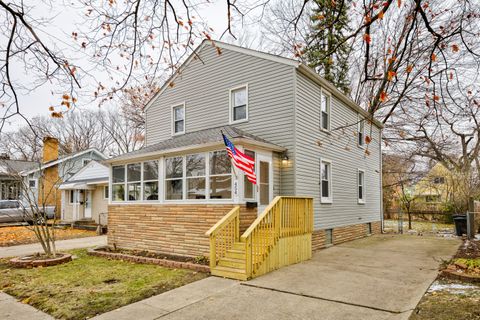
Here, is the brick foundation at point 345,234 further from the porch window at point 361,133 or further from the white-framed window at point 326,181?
the porch window at point 361,133

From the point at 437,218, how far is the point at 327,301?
22.7 meters

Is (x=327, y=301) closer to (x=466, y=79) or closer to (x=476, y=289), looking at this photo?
(x=476, y=289)

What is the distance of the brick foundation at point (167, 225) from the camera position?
29.6ft

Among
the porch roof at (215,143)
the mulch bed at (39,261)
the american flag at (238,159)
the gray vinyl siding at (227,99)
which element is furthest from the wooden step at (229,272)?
the mulch bed at (39,261)

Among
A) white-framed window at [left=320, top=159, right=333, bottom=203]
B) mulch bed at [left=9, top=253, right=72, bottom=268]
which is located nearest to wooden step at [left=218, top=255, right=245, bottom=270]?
mulch bed at [left=9, top=253, right=72, bottom=268]

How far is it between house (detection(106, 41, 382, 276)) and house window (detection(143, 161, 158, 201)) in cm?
3

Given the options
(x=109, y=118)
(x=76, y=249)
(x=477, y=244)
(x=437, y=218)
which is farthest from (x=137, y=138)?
(x=477, y=244)

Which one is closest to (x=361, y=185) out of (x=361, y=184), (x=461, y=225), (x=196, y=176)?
(x=361, y=184)

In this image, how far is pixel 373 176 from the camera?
1688 cm

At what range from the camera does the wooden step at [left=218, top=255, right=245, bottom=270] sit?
7.28 metres

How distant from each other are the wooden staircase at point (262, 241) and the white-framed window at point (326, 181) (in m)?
2.90

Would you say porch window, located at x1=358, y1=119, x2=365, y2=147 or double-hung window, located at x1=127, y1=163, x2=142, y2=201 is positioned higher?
porch window, located at x1=358, y1=119, x2=365, y2=147

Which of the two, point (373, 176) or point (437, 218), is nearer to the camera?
point (373, 176)

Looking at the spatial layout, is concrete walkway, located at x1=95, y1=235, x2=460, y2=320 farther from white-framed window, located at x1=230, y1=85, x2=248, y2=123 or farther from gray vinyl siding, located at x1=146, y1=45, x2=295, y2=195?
white-framed window, located at x1=230, y1=85, x2=248, y2=123
